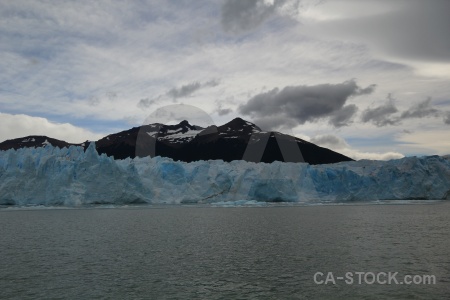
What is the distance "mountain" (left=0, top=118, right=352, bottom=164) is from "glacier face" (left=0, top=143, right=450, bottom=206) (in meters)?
47.3

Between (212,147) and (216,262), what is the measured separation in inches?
4125

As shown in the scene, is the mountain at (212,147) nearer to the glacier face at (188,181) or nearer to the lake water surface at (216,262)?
the glacier face at (188,181)

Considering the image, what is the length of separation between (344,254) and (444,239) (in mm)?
7386

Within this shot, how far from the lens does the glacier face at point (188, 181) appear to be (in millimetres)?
42312

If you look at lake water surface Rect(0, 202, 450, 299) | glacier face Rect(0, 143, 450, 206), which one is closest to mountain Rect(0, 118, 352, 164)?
glacier face Rect(0, 143, 450, 206)

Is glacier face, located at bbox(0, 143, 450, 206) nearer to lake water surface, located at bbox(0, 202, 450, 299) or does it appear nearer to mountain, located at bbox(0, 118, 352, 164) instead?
lake water surface, located at bbox(0, 202, 450, 299)

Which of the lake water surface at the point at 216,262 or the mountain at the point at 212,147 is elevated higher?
the mountain at the point at 212,147

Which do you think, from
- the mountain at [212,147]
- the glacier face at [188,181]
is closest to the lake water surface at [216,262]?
the glacier face at [188,181]

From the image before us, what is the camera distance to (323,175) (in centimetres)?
5659

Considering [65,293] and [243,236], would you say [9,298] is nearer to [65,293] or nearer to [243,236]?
[65,293]

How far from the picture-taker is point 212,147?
393 feet

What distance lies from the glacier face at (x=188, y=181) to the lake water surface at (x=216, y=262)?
17429 mm

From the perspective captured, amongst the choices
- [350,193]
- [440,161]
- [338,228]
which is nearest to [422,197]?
[440,161]

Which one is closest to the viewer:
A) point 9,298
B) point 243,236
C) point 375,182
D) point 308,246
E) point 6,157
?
point 9,298
